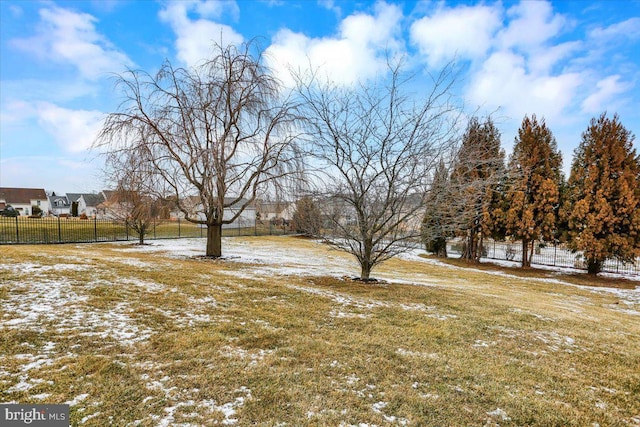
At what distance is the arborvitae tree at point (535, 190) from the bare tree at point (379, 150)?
9.19m

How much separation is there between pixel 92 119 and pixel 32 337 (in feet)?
27.2

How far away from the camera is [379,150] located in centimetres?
656

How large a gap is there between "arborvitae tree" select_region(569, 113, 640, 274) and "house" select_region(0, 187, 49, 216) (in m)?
57.7

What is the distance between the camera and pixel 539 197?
13617 millimetres

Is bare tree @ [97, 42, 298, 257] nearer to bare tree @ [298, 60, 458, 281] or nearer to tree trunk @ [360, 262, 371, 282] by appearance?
bare tree @ [298, 60, 458, 281]

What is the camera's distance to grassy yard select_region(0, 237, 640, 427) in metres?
2.18

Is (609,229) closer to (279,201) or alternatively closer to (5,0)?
(279,201)

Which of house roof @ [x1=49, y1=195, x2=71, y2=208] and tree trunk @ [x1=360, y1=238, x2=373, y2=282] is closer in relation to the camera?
tree trunk @ [x1=360, y1=238, x2=373, y2=282]

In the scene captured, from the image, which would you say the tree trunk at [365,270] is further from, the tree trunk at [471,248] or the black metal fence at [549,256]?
the tree trunk at [471,248]

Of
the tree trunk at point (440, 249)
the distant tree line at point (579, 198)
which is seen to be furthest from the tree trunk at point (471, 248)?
the tree trunk at point (440, 249)

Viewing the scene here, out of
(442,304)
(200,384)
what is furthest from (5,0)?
(442,304)

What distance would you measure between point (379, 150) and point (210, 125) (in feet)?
18.5

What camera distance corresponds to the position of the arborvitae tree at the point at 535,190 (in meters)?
13.5

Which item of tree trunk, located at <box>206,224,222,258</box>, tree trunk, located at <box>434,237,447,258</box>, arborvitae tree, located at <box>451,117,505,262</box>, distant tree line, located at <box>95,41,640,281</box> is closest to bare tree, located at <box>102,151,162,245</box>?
distant tree line, located at <box>95,41,640,281</box>
